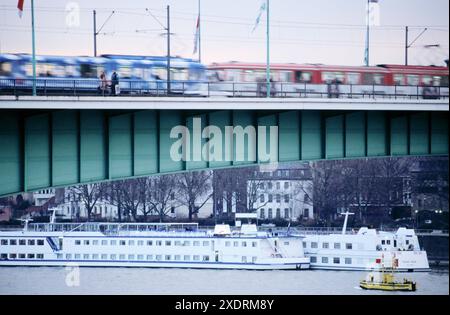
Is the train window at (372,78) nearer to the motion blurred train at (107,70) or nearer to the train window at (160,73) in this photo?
the motion blurred train at (107,70)

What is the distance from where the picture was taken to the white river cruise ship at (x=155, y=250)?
31.7 meters

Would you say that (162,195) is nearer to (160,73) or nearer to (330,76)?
(330,76)

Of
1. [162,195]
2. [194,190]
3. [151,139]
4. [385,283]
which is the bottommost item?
[385,283]

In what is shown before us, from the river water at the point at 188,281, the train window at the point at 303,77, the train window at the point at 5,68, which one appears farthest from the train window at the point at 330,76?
the train window at the point at 5,68

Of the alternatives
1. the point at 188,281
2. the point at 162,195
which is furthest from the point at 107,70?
the point at 162,195

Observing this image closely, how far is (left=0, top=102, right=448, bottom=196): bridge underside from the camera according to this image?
15.5m

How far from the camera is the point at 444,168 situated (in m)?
44.4

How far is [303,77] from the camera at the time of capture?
2616cm

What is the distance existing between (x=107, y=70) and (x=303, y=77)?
555cm

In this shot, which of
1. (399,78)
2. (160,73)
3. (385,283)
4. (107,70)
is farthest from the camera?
(385,283)

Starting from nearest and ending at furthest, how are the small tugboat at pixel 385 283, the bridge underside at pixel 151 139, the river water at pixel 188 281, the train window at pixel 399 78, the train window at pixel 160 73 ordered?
1. the bridge underside at pixel 151 139
2. the train window at pixel 160 73
3. the train window at pixel 399 78
4. the river water at pixel 188 281
5. the small tugboat at pixel 385 283

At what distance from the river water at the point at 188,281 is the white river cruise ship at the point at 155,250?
0.32 m

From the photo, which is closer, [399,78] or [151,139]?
[151,139]

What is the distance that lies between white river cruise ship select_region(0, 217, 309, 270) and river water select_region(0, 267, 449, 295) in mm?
320
